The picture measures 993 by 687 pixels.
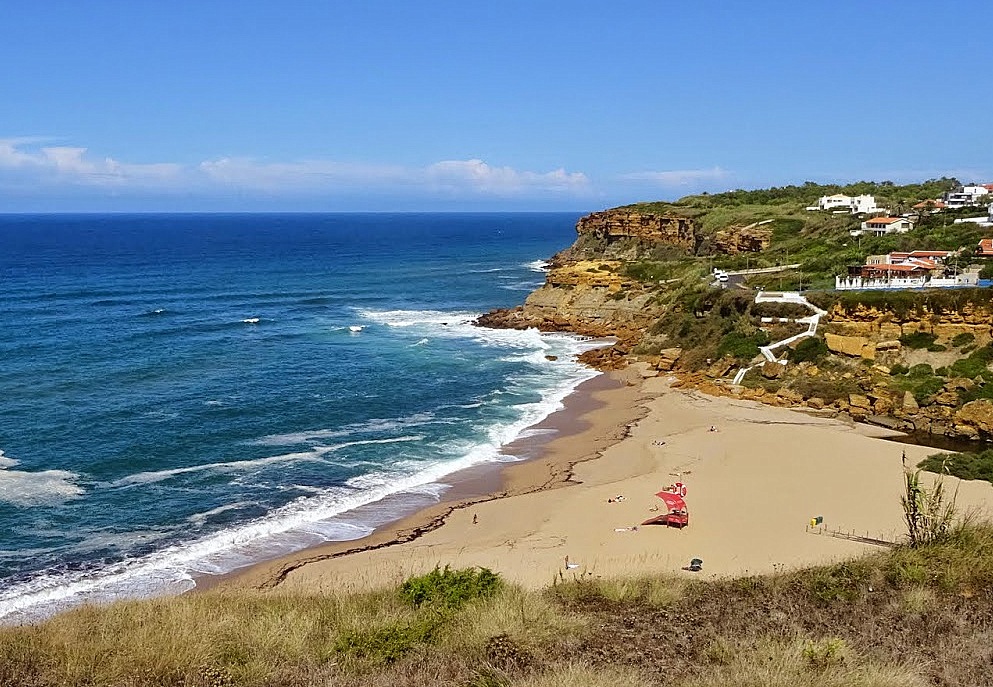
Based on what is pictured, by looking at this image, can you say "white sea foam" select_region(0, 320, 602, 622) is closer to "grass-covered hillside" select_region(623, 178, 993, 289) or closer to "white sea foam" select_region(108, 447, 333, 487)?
"white sea foam" select_region(108, 447, 333, 487)

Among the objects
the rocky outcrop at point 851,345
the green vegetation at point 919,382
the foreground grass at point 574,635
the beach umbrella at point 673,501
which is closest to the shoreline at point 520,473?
the beach umbrella at point 673,501

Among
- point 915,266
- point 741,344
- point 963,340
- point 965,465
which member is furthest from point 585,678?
point 915,266

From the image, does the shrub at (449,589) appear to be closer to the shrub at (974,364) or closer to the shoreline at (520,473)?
the shoreline at (520,473)

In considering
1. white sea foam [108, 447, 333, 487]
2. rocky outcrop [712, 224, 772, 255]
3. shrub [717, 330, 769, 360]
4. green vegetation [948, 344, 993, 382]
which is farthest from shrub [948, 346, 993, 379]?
rocky outcrop [712, 224, 772, 255]

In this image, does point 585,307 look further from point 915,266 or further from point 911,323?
point 911,323

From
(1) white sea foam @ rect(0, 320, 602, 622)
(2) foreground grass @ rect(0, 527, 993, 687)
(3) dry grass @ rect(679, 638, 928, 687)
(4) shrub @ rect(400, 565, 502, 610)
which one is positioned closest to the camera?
(3) dry grass @ rect(679, 638, 928, 687)

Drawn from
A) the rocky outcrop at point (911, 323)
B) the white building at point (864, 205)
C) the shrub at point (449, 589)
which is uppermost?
the white building at point (864, 205)

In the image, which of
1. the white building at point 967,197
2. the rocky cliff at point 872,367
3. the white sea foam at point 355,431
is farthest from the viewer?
the white building at point 967,197
